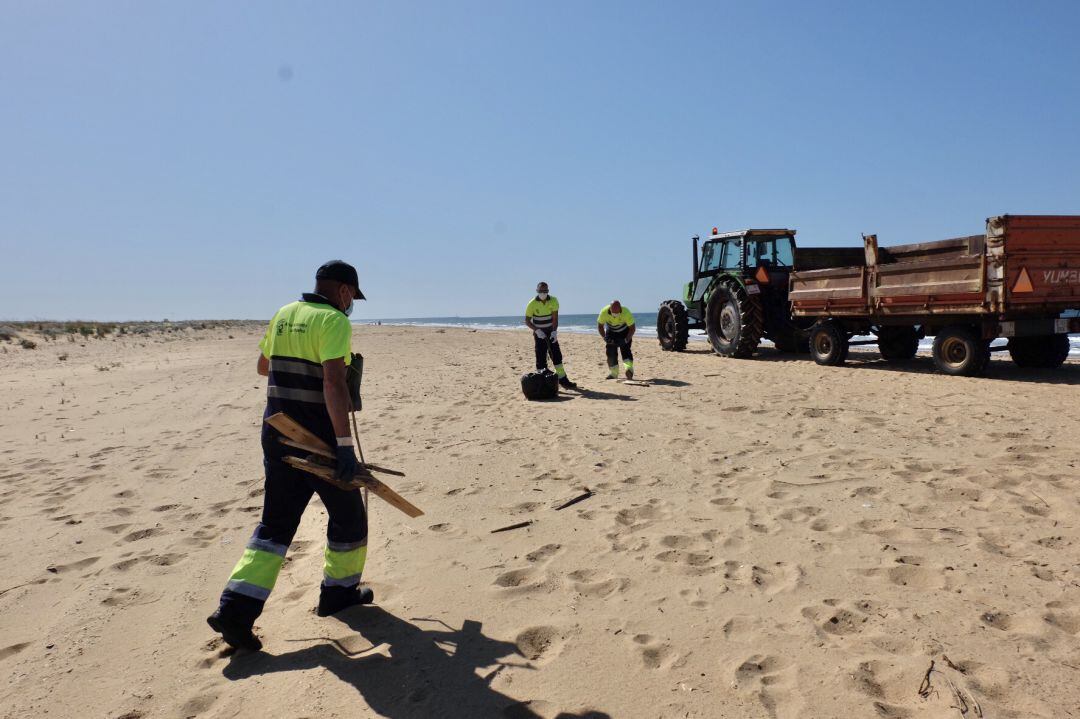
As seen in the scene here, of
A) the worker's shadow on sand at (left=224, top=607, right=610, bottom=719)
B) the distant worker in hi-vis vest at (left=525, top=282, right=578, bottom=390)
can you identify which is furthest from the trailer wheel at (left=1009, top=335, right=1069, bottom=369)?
the worker's shadow on sand at (left=224, top=607, right=610, bottom=719)

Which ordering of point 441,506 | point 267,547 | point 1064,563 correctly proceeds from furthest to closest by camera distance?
1. point 441,506
2. point 1064,563
3. point 267,547

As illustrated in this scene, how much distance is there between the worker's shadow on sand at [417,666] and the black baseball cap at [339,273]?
→ 1.59 m

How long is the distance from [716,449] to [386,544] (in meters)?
3.10

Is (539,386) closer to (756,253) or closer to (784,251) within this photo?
(756,253)

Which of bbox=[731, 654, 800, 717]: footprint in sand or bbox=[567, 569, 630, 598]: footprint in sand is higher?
bbox=[567, 569, 630, 598]: footprint in sand

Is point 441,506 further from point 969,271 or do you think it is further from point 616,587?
point 969,271

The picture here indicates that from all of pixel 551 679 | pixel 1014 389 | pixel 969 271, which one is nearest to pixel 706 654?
pixel 551 679

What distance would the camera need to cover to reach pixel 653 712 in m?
2.21

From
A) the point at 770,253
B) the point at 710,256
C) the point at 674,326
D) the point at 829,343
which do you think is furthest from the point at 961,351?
the point at 674,326

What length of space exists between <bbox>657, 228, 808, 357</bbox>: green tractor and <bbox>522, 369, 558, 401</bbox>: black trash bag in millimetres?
5568

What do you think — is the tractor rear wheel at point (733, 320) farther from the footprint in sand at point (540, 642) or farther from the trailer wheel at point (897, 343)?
the footprint in sand at point (540, 642)

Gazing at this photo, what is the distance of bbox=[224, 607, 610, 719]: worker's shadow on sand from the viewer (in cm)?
230

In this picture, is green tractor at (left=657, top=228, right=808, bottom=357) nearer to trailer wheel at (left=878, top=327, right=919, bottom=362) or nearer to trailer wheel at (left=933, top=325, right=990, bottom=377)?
trailer wheel at (left=878, top=327, right=919, bottom=362)

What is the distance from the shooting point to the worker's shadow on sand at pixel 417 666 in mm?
2299
